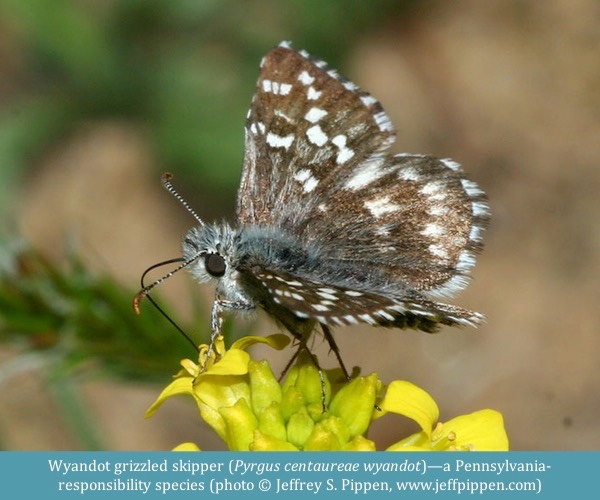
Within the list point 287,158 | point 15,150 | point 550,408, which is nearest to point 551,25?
point 550,408

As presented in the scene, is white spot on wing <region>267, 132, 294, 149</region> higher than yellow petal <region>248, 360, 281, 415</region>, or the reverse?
white spot on wing <region>267, 132, 294, 149</region>

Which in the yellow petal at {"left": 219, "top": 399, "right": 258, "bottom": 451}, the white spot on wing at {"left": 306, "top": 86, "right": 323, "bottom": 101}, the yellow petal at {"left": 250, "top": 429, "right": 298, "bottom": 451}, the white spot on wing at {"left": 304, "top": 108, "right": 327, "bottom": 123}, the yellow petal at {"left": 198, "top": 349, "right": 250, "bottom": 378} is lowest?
the yellow petal at {"left": 250, "top": 429, "right": 298, "bottom": 451}

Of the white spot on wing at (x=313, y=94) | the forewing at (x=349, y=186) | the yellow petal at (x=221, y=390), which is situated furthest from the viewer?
the white spot on wing at (x=313, y=94)

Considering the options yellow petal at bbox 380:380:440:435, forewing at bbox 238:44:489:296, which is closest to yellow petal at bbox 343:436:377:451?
yellow petal at bbox 380:380:440:435

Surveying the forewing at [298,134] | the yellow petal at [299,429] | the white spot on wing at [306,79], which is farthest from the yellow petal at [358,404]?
Result: the white spot on wing at [306,79]

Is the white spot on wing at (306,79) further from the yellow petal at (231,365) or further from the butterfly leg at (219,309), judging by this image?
the yellow petal at (231,365)

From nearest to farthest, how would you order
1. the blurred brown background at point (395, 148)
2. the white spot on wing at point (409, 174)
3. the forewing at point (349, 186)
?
the forewing at point (349, 186), the white spot on wing at point (409, 174), the blurred brown background at point (395, 148)

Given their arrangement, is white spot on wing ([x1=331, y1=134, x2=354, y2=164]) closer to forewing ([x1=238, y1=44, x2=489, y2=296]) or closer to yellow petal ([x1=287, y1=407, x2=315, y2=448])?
forewing ([x1=238, y1=44, x2=489, y2=296])

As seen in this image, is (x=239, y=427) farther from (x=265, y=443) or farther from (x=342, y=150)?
(x=342, y=150)

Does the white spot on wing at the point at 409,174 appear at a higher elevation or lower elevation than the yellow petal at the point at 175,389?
higher
